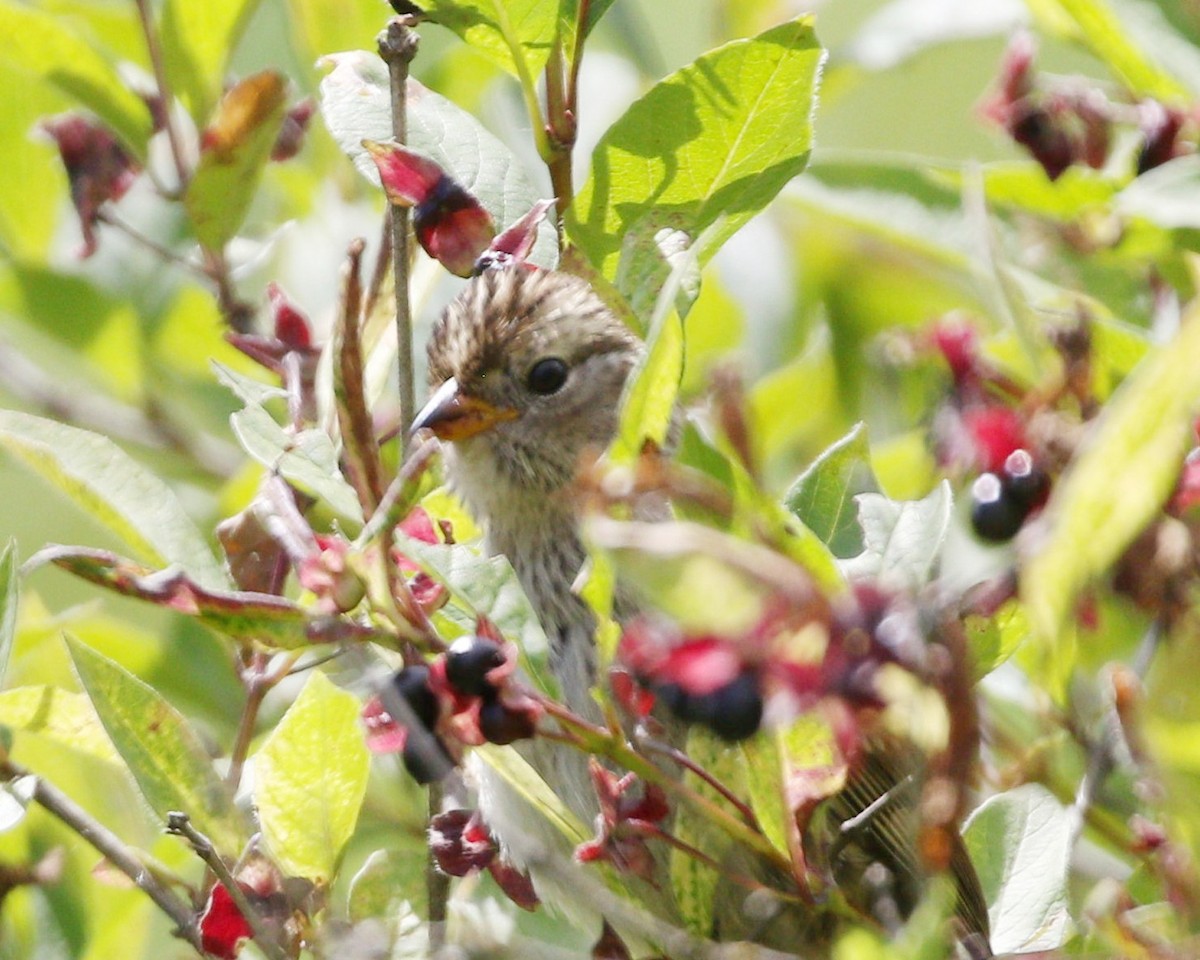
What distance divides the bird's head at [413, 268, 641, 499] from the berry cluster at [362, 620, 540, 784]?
3.76ft

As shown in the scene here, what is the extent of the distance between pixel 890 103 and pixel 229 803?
4.89m

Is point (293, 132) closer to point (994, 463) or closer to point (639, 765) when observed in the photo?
point (994, 463)

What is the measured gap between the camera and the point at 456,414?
2.84 metres

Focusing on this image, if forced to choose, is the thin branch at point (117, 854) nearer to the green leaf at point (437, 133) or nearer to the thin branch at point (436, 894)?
the thin branch at point (436, 894)

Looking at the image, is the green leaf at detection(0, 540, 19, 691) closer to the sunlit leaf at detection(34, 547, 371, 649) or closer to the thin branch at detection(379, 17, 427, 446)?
the sunlit leaf at detection(34, 547, 371, 649)

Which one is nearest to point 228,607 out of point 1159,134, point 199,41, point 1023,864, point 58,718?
point 58,718

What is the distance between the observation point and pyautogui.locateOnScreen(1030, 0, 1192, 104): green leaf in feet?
7.83

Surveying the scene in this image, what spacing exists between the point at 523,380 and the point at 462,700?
148 centimetres

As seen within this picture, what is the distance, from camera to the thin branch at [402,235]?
1747 mm

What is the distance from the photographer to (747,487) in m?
1.44

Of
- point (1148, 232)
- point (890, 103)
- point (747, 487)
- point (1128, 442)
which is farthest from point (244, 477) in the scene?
point (890, 103)

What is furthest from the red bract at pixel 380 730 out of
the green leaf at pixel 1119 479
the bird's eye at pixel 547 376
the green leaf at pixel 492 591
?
the bird's eye at pixel 547 376

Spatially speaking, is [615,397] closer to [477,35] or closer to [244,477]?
[244,477]

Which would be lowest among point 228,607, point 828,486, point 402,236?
point 828,486
